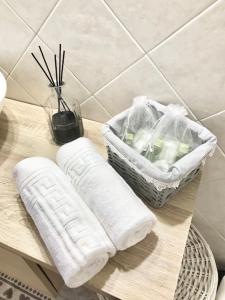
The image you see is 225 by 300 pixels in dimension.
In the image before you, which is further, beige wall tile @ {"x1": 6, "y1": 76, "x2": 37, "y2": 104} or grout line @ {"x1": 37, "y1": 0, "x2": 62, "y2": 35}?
beige wall tile @ {"x1": 6, "y1": 76, "x2": 37, "y2": 104}

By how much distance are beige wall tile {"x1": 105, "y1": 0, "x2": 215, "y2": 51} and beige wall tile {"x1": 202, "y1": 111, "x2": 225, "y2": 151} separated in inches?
7.8

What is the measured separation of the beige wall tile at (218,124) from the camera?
0.60 metres

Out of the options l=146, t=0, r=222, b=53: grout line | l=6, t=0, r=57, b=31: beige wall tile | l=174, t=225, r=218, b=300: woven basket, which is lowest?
l=174, t=225, r=218, b=300: woven basket

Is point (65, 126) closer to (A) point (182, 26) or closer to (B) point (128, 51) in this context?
(B) point (128, 51)

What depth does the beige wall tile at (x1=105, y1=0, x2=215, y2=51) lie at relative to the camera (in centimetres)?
49

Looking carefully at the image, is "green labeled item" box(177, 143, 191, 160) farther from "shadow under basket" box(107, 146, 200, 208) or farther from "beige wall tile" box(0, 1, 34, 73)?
"beige wall tile" box(0, 1, 34, 73)

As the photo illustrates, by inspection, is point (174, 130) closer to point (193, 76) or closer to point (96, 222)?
point (193, 76)

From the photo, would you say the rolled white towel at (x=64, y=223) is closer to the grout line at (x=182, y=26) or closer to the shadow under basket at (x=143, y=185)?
the shadow under basket at (x=143, y=185)

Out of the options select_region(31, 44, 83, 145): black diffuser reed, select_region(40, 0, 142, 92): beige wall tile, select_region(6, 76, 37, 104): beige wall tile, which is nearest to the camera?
select_region(40, 0, 142, 92): beige wall tile

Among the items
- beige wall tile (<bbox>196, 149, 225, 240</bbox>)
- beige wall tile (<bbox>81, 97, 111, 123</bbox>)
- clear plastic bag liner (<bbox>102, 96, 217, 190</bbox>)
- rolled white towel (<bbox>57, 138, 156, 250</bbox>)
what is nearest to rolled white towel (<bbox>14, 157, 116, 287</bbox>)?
rolled white towel (<bbox>57, 138, 156, 250</bbox>)

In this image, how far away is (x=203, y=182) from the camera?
0.78 metres

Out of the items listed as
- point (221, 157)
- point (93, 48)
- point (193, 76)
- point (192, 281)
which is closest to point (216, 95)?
point (193, 76)

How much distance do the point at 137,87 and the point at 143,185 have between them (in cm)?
23

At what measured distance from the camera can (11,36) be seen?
69cm
